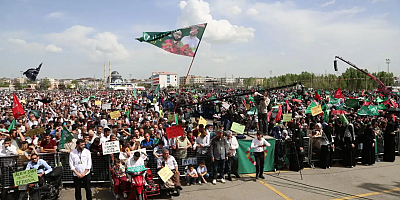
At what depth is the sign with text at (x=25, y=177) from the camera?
628cm

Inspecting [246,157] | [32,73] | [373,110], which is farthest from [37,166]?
[373,110]

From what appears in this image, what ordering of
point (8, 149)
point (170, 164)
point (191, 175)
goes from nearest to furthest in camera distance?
1. point (170, 164)
2. point (8, 149)
3. point (191, 175)

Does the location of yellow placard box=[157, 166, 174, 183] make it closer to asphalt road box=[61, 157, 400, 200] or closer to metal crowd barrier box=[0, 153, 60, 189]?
asphalt road box=[61, 157, 400, 200]

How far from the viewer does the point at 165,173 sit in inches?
280

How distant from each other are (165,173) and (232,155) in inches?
98.6

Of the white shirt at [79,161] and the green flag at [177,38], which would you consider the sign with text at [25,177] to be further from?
the green flag at [177,38]

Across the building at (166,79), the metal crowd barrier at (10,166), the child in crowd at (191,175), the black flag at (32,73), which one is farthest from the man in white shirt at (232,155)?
the building at (166,79)

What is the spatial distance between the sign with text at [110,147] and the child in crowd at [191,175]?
217 cm

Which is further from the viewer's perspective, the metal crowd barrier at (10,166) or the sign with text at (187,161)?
the sign with text at (187,161)

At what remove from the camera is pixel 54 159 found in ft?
24.9

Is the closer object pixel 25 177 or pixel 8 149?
pixel 25 177

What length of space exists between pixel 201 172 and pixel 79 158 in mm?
3467

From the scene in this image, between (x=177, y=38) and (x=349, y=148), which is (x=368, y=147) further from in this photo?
(x=177, y=38)

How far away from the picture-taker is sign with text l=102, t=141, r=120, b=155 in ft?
23.7
